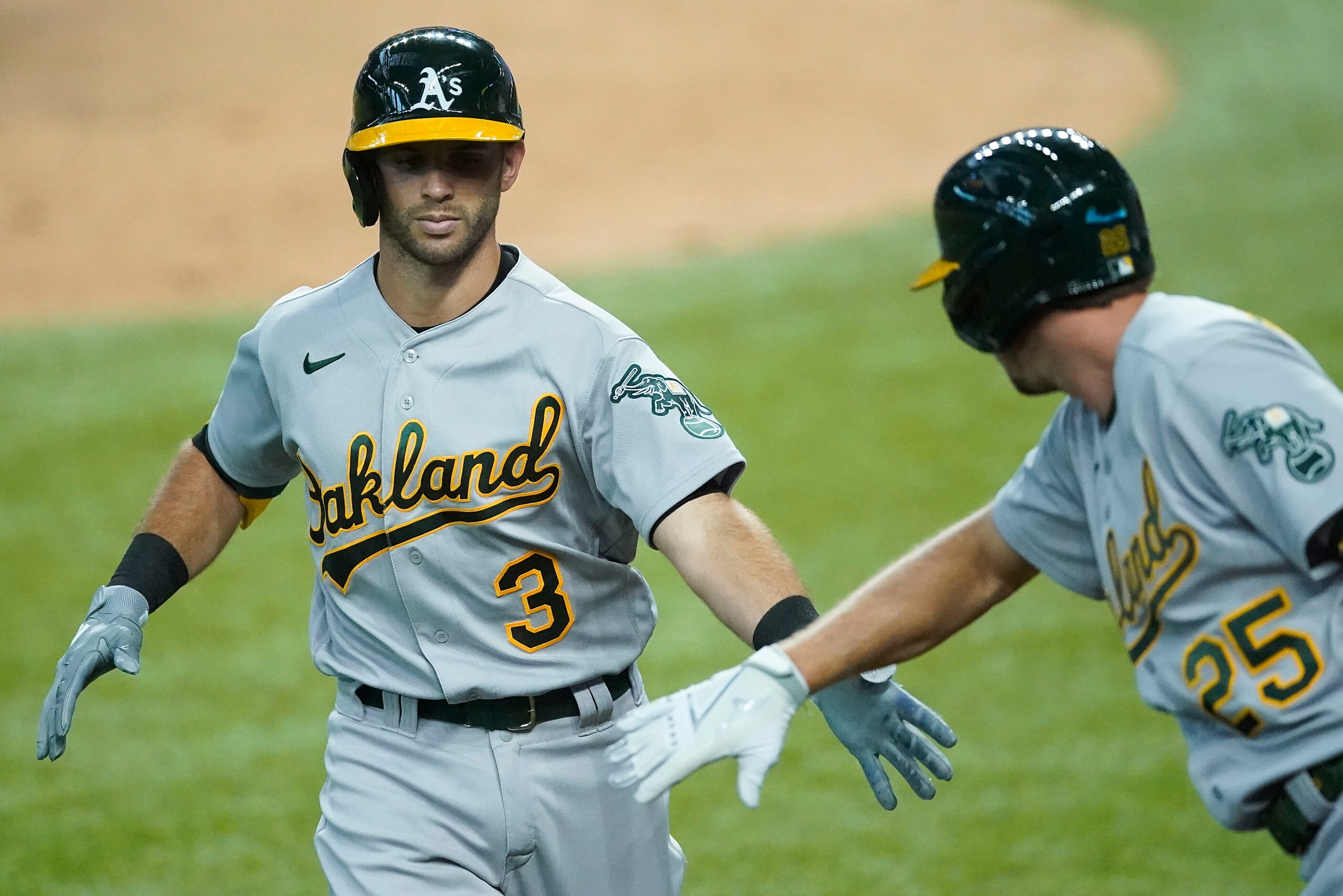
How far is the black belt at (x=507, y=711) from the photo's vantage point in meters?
3.21

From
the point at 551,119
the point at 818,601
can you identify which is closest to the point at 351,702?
the point at 818,601

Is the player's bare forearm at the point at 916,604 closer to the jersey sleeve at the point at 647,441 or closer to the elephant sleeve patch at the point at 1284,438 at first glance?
the jersey sleeve at the point at 647,441

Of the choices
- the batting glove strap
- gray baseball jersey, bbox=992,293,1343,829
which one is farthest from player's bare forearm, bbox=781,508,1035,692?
the batting glove strap

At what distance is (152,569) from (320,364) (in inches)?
26.6

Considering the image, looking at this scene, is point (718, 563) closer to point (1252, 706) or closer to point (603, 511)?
point (603, 511)

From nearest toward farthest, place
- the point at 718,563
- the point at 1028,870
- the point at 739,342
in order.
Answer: the point at 718,563 → the point at 1028,870 → the point at 739,342

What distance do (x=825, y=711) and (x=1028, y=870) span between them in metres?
2.16

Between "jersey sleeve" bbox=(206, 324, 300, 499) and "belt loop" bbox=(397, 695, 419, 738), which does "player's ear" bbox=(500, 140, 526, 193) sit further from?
"belt loop" bbox=(397, 695, 419, 738)

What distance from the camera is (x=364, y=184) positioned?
11.1ft

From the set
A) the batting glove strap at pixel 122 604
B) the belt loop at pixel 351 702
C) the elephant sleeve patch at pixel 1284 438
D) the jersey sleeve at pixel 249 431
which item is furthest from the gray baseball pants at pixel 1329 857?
the batting glove strap at pixel 122 604

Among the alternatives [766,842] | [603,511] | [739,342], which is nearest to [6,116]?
[739,342]

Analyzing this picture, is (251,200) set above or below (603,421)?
A: above

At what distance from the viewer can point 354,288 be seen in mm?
3477

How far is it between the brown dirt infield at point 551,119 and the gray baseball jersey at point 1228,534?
9.96 metres
